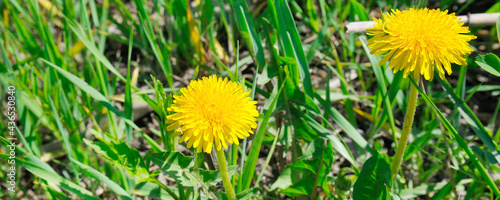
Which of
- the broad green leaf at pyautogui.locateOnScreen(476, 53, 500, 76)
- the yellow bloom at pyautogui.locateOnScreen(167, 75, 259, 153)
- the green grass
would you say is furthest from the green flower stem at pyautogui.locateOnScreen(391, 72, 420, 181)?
the yellow bloom at pyautogui.locateOnScreen(167, 75, 259, 153)

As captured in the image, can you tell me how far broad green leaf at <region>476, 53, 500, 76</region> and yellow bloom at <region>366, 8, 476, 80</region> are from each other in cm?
18

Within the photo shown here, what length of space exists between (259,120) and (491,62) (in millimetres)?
758

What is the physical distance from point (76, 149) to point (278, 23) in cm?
102

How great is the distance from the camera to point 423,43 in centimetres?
111

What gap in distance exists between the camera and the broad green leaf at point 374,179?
130cm

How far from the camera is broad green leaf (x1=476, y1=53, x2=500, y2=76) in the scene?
1.31 m

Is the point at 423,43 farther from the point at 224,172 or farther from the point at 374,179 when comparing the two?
the point at 224,172

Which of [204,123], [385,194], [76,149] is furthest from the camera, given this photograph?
[76,149]

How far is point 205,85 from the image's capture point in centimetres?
113

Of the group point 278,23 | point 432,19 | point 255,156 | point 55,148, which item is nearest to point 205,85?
point 255,156

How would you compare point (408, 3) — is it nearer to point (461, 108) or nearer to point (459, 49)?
point (461, 108)

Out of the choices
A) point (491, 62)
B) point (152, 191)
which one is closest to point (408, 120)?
point (491, 62)

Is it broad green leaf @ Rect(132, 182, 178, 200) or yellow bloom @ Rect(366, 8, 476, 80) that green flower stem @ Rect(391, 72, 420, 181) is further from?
broad green leaf @ Rect(132, 182, 178, 200)

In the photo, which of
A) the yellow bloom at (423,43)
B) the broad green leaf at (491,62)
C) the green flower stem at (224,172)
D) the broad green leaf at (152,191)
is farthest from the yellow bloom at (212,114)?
the broad green leaf at (491,62)
